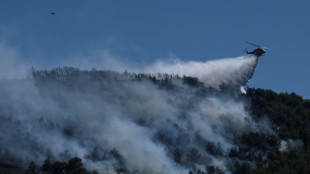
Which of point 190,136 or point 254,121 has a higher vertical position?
point 254,121

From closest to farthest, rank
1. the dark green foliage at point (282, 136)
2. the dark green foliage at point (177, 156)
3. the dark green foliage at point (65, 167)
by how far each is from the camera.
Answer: the dark green foliage at point (65, 167) → the dark green foliage at point (282, 136) → the dark green foliage at point (177, 156)

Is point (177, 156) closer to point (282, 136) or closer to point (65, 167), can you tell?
point (65, 167)

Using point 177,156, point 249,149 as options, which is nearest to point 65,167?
point 177,156

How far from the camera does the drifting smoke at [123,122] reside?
142 meters

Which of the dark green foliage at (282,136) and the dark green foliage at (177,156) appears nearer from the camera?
the dark green foliage at (282,136)

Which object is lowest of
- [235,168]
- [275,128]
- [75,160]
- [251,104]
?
[75,160]

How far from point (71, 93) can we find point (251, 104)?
60679 mm

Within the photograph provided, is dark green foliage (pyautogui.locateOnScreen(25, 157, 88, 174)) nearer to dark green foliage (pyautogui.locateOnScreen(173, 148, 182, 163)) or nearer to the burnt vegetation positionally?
the burnt vegetation

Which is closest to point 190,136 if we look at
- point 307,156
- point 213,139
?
point 213,139

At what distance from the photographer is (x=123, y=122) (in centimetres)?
16488

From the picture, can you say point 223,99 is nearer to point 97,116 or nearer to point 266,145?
point 266,145

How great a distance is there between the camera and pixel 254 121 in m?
178

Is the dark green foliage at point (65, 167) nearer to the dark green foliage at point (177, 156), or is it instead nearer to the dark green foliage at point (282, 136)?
the dark green foliage at point (177, 156)

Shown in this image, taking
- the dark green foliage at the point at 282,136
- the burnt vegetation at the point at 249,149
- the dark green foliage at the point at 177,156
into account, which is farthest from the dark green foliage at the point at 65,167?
the dark green foliage at the point at 282,136
